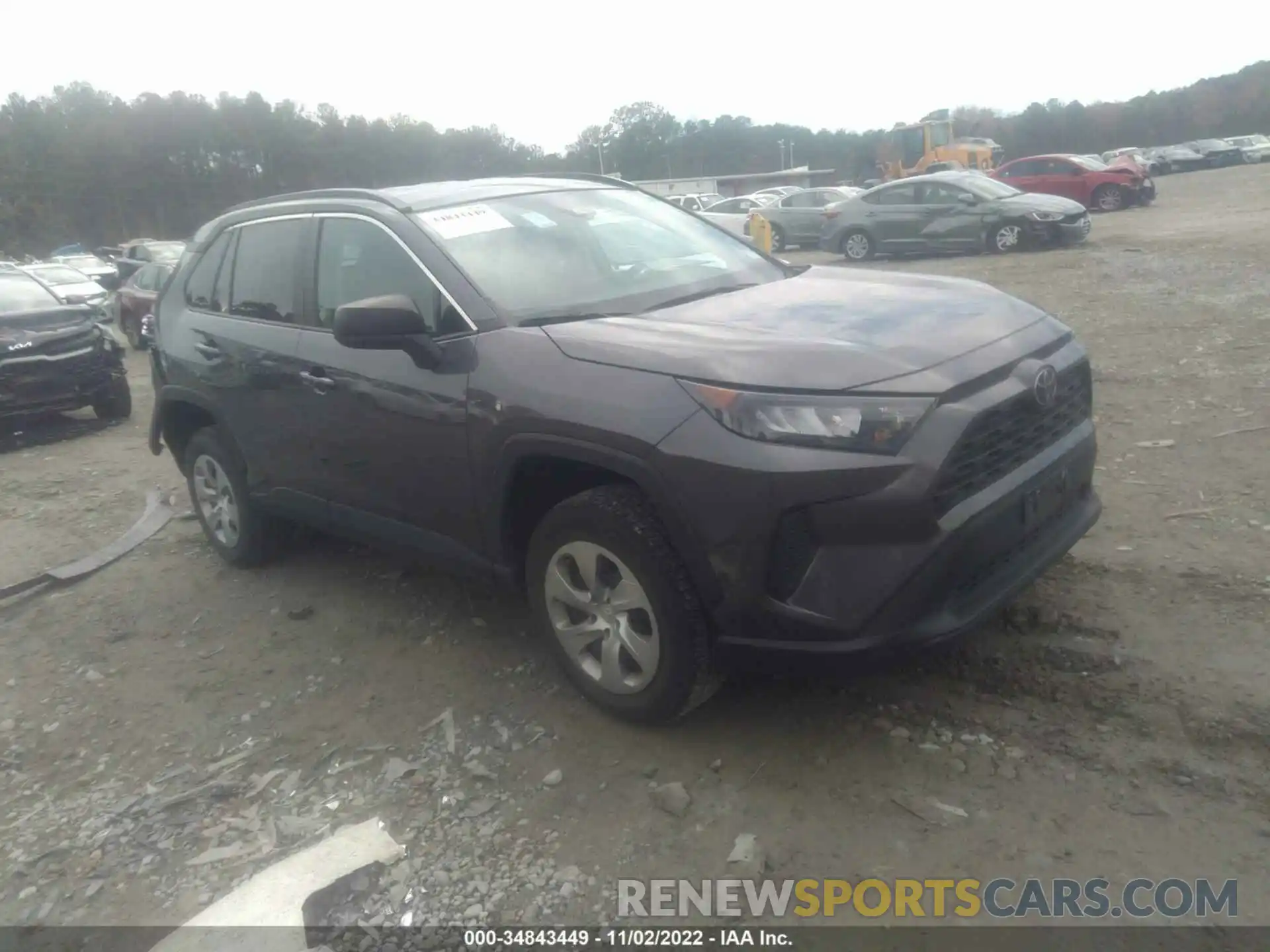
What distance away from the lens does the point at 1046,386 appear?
328cm

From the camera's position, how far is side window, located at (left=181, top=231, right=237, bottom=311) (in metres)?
5.23

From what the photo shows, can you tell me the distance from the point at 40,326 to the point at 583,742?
27.8ft

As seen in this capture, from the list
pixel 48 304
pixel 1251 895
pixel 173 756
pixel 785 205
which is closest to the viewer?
pixel 1251 895

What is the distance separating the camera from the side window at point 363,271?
3883mm

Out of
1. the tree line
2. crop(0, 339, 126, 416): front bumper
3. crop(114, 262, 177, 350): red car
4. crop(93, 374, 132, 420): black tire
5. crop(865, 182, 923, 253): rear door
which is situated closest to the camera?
crop(0, 339, 126, 416): front bumper

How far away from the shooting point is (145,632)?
4926 millimetres

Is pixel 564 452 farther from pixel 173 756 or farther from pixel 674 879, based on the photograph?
pixel 173 756

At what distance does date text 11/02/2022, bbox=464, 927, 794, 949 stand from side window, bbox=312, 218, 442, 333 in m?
2.03

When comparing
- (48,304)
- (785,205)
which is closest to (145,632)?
(48,304)

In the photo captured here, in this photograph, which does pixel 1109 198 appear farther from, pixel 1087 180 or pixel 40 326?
pixel 40 326

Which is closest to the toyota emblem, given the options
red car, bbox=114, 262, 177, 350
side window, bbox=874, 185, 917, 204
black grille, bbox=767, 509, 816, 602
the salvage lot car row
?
the salvage lot car row

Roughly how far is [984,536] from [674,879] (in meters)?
1.31

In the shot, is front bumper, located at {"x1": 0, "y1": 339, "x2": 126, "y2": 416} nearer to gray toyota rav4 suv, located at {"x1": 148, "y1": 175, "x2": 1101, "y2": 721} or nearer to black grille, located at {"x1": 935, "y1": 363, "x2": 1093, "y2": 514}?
gray toyota rav4 suv, located at {"x1": 148, "y1": 175, "x2": 1101, "y2": 721}

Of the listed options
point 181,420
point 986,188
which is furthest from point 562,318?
point 986,188
